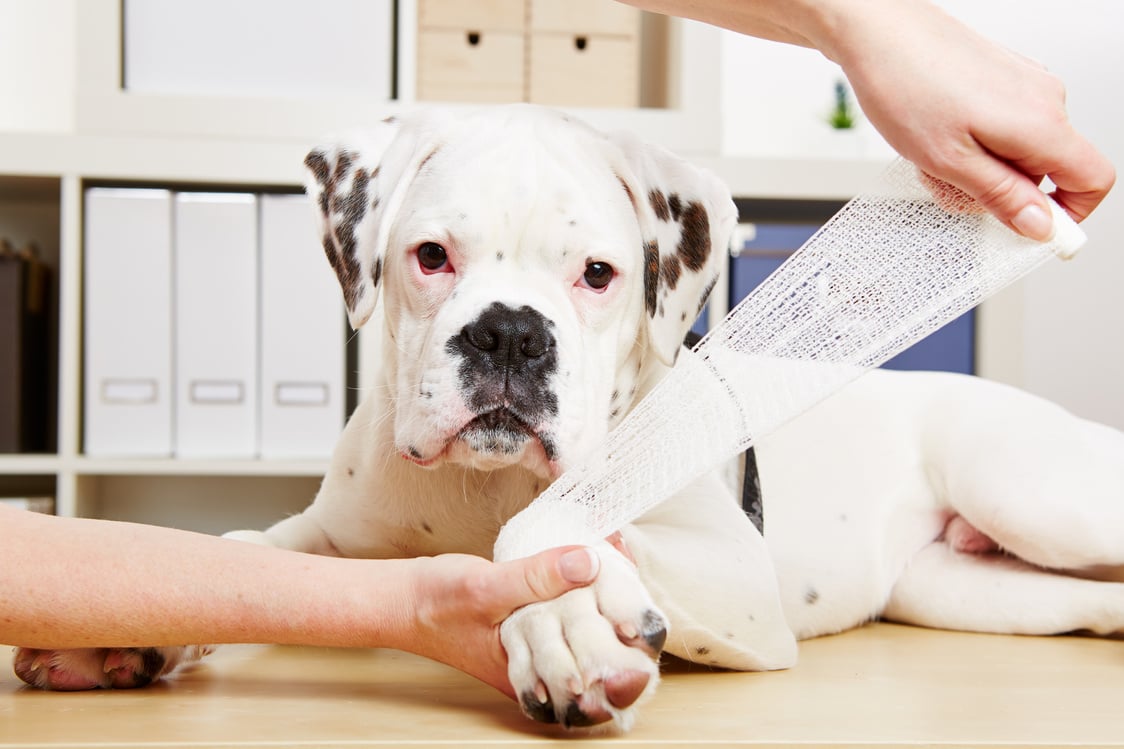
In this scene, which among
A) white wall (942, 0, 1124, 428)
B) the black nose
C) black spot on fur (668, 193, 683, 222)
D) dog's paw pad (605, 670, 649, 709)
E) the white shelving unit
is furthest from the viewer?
white wall (942, 0, 1124, 428)

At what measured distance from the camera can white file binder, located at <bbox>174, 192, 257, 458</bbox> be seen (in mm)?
2555

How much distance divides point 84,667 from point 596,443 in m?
0.58

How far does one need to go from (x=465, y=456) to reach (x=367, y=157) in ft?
1.44

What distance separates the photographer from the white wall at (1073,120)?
9.88 feet

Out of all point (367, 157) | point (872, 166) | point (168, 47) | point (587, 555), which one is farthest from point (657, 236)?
point (168, 47)

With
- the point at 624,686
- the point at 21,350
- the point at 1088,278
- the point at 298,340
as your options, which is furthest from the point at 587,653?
the point at 1088,278

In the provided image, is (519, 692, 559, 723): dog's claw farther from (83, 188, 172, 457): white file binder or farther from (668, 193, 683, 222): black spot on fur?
(83, 188, 172, 457): white file binder

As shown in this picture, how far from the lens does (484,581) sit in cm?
92

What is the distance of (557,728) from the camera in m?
0.91

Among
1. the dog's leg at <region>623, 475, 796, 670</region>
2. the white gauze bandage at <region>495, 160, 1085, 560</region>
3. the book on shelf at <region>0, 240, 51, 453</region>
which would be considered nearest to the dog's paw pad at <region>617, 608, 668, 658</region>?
the white gauze bandage at <region>495, 160, 1085, 560</region>

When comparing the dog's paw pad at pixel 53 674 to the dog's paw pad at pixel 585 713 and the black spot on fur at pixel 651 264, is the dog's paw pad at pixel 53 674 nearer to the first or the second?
the dog's paw pad at pixel 585 713

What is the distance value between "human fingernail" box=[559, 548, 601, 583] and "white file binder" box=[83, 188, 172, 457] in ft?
6.33

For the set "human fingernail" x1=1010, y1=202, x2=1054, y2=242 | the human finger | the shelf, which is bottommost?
the shelf

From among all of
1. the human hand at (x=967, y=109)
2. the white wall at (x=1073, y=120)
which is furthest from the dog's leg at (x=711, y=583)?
the white wall at (x=1073, y=120)
